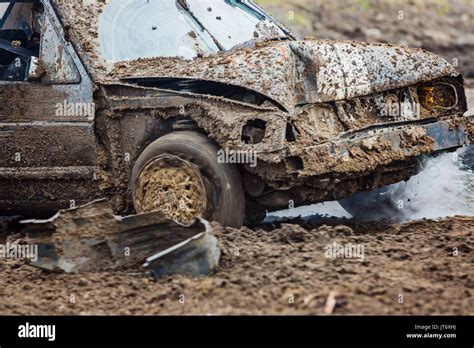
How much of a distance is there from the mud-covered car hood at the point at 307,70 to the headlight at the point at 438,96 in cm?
11

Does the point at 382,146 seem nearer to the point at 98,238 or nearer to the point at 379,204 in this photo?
the point at 379,204

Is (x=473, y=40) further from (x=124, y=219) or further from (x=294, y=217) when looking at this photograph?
(x=124, y=219)

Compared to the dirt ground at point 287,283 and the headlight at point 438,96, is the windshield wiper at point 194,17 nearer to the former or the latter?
the headlight at point 438,96

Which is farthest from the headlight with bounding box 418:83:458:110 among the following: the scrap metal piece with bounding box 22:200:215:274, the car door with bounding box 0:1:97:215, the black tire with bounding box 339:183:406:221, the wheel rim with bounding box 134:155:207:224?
the car door with bounding box 0:1:97:215

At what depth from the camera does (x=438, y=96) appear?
21.3 ft

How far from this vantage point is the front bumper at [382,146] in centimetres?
562

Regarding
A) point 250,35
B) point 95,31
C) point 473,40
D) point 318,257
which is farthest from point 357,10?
point 318,257

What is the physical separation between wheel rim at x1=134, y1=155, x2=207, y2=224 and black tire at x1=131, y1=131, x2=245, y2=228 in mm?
30

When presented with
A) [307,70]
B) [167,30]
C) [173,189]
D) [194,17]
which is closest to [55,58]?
[167,30]

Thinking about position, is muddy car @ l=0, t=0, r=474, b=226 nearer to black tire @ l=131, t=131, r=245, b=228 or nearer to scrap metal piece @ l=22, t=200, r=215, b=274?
black tire @ l=131, t=131, r=245, b=228

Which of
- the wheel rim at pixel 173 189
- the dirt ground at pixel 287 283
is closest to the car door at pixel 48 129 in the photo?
the wheel rim at pixel 173 189

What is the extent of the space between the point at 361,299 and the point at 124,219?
1642 mm

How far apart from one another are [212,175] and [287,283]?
119 cm
